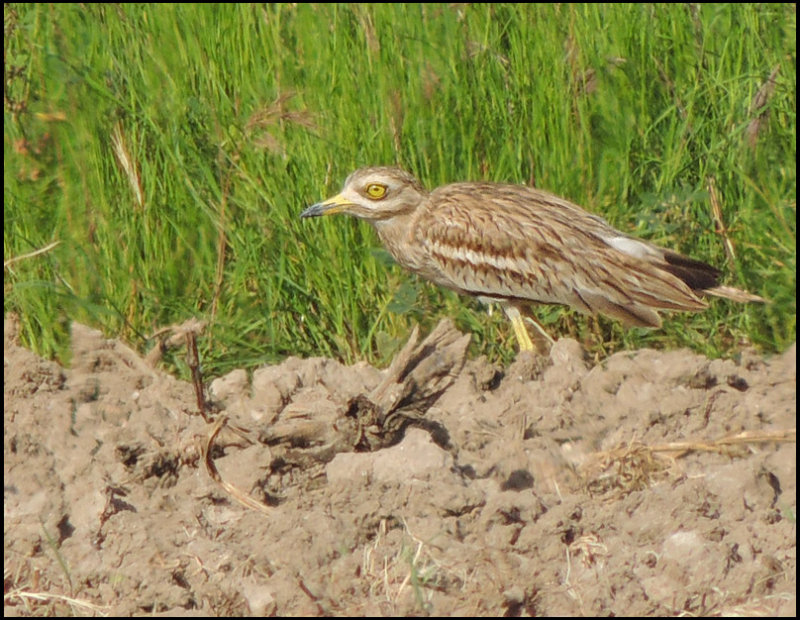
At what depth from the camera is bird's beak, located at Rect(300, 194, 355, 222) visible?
541cm

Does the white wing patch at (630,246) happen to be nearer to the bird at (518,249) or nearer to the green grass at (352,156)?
the bird at (518,249)

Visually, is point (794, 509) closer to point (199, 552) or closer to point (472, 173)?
point (199, 552)

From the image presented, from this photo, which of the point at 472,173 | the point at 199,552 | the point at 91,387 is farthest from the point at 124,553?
the point at 472,173

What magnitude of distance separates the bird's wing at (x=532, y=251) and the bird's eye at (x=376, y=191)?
25 centimetres

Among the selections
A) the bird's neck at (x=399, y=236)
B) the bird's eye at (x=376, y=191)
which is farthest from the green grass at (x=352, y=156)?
the bird's eye at (x=376, y=191)

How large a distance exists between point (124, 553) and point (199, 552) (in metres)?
0.22

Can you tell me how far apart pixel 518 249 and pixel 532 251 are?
7 cm

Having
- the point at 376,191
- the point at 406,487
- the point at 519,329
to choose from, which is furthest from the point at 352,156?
the point at 406,487

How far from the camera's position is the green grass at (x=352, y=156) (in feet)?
17.9

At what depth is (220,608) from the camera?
359 centimetres

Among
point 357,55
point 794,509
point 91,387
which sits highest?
point 357,55

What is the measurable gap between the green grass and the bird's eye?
25cm

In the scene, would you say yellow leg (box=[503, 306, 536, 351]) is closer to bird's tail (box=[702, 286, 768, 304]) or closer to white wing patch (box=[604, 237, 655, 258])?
white wing patch (box=[604, 237, 655, 258])

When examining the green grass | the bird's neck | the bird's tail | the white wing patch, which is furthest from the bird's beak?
the bird's tail
